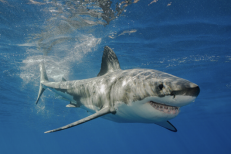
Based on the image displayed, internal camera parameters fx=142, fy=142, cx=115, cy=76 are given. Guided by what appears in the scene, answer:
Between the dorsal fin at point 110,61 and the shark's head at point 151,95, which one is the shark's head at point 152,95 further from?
the dorsal fin at point 110,61

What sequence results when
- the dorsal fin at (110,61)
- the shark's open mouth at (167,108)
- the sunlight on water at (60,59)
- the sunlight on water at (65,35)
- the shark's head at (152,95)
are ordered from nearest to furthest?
1. the shark's head at (152,95)
2. the shark's open mouth at (167,108)
3. the dorsal fin at (110,61)
4. the sunlight on water at (65,35)
5. the sunlight on water at (60,59)

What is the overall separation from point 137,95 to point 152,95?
396 mm

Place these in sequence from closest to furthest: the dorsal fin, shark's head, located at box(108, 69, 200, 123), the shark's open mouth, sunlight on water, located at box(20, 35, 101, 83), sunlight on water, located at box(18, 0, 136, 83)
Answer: shark's head, located at box(108, 69, 200, 123) < the shark's open mouth < the dorsal fin < sunlight on water, located at box(18, 0, 136, 83) < sunlight on water, located at box(20, 35, 101, 83)

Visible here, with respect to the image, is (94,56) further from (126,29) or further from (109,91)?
(109,91)

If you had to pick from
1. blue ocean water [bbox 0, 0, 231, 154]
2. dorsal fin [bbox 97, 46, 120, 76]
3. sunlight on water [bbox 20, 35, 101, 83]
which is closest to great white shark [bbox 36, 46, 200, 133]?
dorsal fin [bbox 97, 46, 120, 76]

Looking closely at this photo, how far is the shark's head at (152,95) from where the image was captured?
225 cm

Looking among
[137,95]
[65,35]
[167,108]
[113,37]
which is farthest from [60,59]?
[167,108]

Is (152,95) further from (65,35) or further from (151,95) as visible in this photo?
(65,35)

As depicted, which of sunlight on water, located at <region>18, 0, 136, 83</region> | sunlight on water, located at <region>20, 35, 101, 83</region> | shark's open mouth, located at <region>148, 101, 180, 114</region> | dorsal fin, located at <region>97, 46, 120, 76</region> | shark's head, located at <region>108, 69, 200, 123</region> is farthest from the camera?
sunlight on water, located at <region>20, 35, 101, 83</region>

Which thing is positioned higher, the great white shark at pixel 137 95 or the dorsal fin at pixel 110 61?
the dorsal fin at pixel 110 61

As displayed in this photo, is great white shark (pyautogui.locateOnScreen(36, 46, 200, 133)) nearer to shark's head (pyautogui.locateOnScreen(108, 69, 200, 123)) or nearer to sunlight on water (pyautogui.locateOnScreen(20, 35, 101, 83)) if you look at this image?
shark's head (pyautogui.locateOnScreen(108, 69, 200, 123))

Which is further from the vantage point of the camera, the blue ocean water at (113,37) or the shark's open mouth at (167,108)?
the blue ocean water at (113,37)

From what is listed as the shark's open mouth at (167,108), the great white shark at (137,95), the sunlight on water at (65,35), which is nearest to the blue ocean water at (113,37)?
the sunlight on water at (65,35)

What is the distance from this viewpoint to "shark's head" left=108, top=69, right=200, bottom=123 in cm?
225
